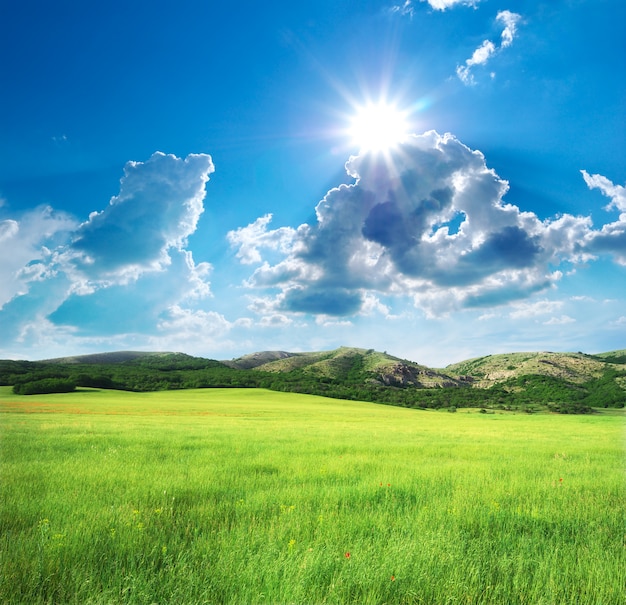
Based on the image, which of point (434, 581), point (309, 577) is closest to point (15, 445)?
point (309, 577)

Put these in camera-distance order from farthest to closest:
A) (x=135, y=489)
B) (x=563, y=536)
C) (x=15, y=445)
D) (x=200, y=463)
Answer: (x=15, y=445)
(x=200, y=463)
(x=135, y=489)
(x=563, y=536)

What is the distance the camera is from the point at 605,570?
530 cm

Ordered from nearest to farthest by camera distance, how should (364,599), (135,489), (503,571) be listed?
(364,599) < (503,571) < (135,489)

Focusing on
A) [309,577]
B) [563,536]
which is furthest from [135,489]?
[563,536]

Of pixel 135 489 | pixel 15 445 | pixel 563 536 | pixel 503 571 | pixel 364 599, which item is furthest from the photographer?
pixel 15 445

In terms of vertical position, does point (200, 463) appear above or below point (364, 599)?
below

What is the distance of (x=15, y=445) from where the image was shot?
52.3 ft

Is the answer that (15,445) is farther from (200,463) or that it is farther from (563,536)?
(563,536)

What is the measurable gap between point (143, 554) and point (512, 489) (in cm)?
879

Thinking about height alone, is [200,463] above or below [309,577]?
below

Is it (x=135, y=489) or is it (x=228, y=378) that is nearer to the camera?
(x=135, y=489)

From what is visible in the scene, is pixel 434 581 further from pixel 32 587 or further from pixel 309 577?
pixel 32 587

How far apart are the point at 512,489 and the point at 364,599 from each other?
7.28 metres

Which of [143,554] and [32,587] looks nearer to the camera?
[32,587]
